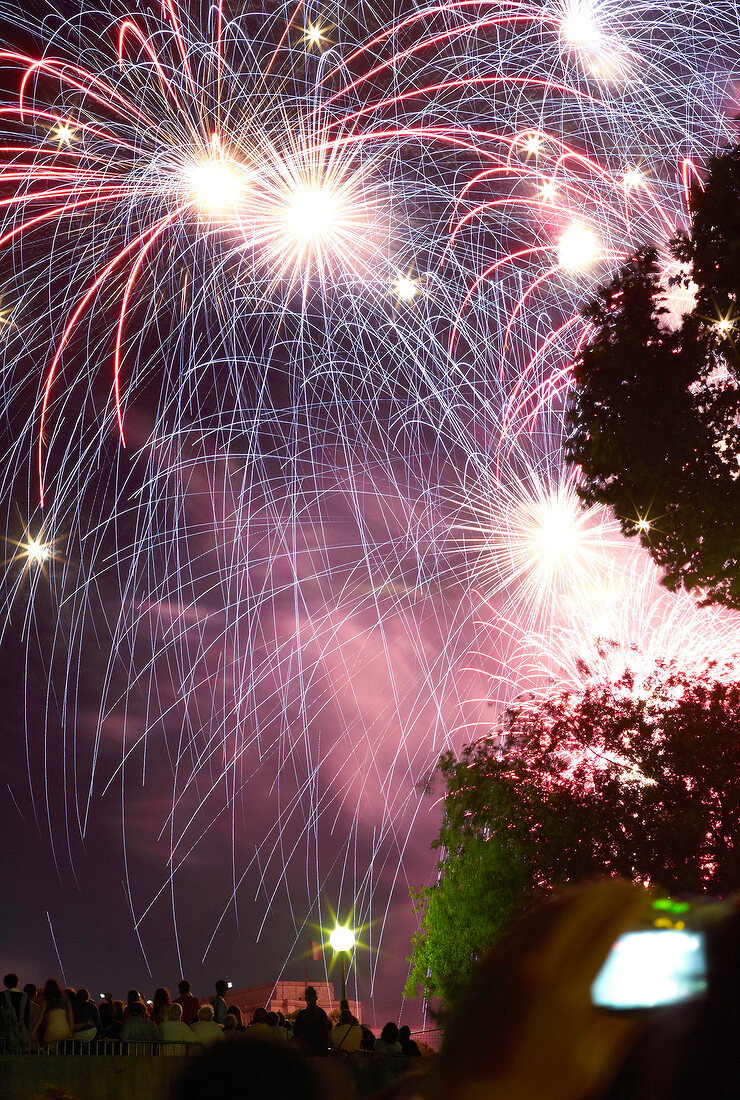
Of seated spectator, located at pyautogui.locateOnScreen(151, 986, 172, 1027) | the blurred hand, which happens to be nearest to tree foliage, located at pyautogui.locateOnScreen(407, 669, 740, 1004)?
seated spectator, located at pyautogui.locateOnScreen(151, 986, 172, 1027)

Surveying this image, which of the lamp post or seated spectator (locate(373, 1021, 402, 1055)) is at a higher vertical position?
the lamp post

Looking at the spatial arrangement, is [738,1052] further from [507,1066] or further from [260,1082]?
[260,1082]

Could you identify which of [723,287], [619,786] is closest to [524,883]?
[619,786]

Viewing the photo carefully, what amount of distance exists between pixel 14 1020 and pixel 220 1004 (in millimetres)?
2897

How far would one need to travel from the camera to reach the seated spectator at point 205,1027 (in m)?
11.5

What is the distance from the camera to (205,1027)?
1173 centimetres

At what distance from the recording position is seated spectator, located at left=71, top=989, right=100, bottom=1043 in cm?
1129

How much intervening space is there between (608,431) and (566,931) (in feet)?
49.2

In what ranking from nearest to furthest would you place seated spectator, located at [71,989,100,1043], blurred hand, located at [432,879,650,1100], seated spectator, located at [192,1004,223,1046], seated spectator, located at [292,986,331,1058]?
blurred hand, located at [432,879,650,1100] < seated spectator, located at [71,989,100,1043] < seated spectator, located at [192,1004,223,1046] < seated spectator, located at [292,986,331,1058]

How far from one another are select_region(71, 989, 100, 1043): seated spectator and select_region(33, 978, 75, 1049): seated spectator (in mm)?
89

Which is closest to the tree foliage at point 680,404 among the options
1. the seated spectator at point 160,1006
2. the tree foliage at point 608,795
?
the tree foliage at point 608,795

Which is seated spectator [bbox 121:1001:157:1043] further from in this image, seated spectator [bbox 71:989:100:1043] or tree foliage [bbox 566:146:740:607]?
tree foliage [bbox 566:146:740:607]

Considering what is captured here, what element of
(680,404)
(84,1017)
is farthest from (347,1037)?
(680,404)

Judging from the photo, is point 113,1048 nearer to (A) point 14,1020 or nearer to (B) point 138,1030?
(B) point 138,1030
